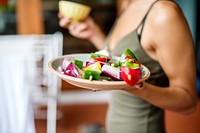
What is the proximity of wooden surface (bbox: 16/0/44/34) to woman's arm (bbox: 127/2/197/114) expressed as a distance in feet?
5.62

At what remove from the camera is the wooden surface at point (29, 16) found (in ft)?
7.85

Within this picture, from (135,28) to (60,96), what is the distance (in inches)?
67.8

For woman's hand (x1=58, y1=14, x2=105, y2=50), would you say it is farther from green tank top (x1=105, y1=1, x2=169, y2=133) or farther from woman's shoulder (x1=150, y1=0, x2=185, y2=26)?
woman's shoulder (x1=150, y1=0, x2=185, y2=26)

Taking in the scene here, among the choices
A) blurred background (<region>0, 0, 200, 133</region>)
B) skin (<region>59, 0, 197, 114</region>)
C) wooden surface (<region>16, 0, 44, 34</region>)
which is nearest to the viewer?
skin (<region>59, 0, 197, 114</region>)

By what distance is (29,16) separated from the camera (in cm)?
242

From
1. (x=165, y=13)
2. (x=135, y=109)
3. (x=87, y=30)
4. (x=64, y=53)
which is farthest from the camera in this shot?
(x=64, y=53)

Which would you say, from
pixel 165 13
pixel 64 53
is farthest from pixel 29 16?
pixel 165 13

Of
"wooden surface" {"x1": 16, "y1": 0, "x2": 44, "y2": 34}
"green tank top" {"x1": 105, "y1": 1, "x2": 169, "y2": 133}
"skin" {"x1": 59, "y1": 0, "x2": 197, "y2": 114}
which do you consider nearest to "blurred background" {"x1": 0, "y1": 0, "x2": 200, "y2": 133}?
"wooden surface" {"x1": 16, "y1": 0, "x2": 44, "y2": 34}

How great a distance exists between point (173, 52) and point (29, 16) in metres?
1.79

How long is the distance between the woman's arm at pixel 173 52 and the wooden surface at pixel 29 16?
5.62 ft

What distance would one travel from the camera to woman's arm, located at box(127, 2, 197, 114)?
0.80 meters

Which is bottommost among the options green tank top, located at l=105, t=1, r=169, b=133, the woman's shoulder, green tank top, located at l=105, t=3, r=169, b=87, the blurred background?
the blurred background

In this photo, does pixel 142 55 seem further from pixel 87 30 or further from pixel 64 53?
pixel 64 53

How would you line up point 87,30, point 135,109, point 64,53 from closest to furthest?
point 135,109, point 87,30, point 64,53
